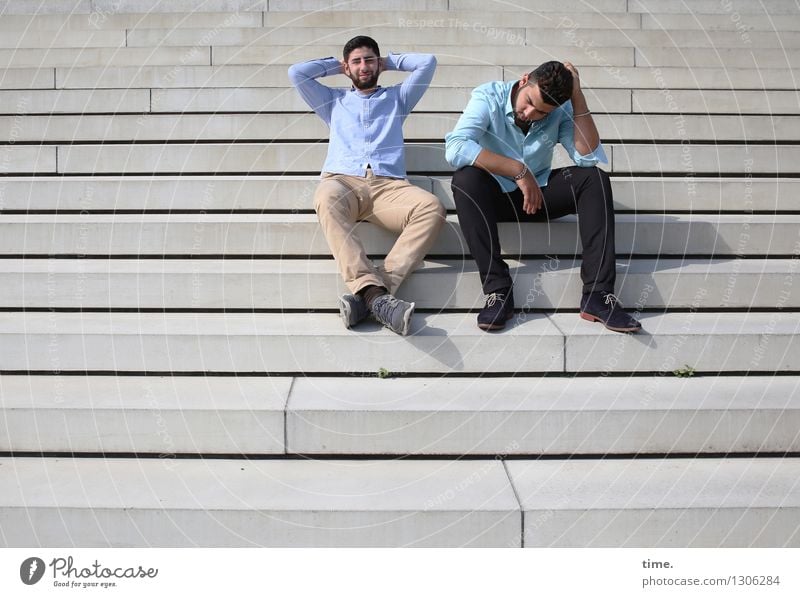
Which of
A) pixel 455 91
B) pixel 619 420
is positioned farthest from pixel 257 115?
pixel 619 420

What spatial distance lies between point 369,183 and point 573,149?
1.09 metres

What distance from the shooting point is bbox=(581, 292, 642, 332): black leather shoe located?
10.3 feet

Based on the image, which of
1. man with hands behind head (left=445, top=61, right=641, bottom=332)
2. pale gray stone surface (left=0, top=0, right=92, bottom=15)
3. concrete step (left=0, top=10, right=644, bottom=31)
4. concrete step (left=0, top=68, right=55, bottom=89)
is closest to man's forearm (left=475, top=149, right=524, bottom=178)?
man with hands behind head (left=445, top=61, right=641, bottom=332)

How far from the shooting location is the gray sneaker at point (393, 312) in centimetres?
305

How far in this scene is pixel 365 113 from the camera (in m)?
3.79

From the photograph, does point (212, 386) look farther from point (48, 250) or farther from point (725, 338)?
point (725, 338)

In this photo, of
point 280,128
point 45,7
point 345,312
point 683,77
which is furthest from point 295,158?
point 45,7

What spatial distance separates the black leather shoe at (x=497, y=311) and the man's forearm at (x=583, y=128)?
877 millimetres

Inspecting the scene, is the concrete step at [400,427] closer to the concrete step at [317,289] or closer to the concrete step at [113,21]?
the concrete step at [317,289]

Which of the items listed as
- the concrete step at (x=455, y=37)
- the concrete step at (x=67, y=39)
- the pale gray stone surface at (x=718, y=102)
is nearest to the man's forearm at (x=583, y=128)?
the pale gray stone surface at (x=718, y=102)

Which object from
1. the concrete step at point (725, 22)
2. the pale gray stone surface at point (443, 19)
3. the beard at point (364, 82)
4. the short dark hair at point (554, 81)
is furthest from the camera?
the pale gray stone surface at point (443, 19)

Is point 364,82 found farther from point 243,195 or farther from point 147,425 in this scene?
point 147,425

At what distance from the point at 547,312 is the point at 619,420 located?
0.76 metres

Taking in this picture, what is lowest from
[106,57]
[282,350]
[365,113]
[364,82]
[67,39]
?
[282,350]
